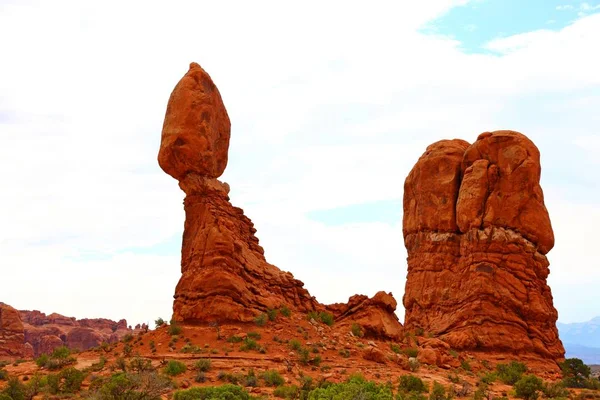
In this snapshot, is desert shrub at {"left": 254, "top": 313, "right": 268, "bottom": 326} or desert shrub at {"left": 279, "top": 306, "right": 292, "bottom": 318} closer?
desert shrub at {"left": 254, "top": 313, "right": 268, "bottom": 326}

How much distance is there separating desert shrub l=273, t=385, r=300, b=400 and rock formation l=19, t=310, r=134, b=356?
42845 millimetres

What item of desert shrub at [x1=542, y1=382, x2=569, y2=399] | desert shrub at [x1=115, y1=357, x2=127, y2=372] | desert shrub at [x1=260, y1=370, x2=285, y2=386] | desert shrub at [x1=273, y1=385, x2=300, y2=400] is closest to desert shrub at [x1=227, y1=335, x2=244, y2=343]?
desert shrub at [x1=260, y1=370, x2=285, y2=386]

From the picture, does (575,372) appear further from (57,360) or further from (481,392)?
(57,360)

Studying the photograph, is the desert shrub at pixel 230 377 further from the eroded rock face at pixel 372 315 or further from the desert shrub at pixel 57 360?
the eroded rock face at pixel 372 315

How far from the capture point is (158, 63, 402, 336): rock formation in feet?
119

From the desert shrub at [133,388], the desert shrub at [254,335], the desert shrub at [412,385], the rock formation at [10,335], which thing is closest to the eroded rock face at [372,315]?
the desert shrub at [254,335]

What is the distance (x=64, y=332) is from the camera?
8481cm

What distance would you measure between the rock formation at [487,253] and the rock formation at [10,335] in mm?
35332

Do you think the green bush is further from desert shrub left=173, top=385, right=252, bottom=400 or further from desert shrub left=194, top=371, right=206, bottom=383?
desert shrub left=173, top=385, right=252, bottom=400

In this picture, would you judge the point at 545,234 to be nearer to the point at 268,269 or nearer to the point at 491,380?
the point at 491,380

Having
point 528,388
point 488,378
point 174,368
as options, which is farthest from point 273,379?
point 488,378

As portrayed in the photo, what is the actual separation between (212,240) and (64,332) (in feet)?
178

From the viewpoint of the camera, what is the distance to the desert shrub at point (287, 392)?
27.3 metres

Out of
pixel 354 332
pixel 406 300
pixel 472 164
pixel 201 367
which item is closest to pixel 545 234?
pixel 472 164
